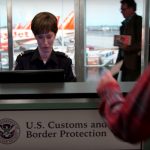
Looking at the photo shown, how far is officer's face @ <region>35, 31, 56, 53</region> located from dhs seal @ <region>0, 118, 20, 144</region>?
95cm

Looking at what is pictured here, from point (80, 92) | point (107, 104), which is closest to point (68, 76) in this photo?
point (80, 92)

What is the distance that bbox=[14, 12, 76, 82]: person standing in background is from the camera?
6.44ft

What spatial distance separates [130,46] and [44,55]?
2386 millimetres

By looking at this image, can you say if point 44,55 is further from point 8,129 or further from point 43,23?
point 8,129

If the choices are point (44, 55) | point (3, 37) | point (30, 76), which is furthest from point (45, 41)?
point (3, 37)

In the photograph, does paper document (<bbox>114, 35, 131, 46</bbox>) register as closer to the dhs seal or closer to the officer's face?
the officer's face

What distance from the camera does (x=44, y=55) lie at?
79.1 inches

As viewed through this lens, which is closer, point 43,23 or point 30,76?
point 30,76

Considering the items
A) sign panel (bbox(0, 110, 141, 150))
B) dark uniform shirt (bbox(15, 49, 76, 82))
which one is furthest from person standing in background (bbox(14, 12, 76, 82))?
sign panel (bbox(0, 110, 141, 150))

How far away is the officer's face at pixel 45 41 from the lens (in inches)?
80.1

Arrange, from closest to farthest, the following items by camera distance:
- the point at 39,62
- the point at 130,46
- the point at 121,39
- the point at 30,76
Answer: the point at 30,76, the point at 39,62, the point at 121,39, the point at 130,46

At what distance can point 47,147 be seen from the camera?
114 centimetres

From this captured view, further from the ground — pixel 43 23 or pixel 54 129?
pixel 43 23

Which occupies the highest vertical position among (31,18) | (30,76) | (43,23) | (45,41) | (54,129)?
(31,18)
